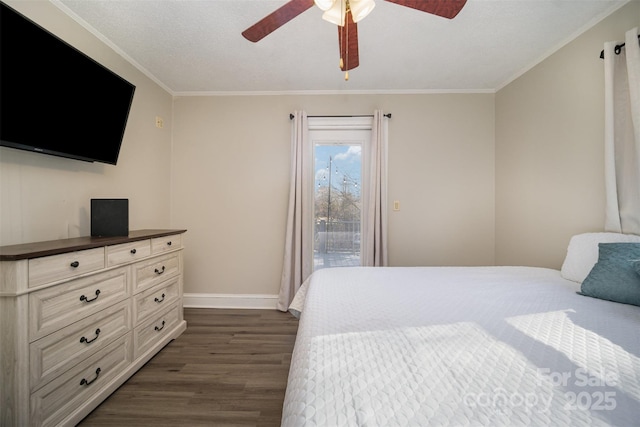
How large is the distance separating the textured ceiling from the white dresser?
164cm

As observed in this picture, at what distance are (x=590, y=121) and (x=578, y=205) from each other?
0.63m

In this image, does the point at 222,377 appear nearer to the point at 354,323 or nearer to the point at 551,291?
the point at 354,323

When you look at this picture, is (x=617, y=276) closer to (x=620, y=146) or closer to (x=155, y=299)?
(x=620, y=146)

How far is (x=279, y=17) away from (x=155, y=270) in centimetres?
199

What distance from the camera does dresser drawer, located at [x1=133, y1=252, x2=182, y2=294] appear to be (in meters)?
1.88

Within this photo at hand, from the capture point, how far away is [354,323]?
102 cm

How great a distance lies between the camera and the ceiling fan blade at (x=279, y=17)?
1.26 meters

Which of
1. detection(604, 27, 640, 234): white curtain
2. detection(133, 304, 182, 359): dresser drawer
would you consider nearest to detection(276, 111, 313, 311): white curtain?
detection(133, 304, 182, 359): dresser drawer

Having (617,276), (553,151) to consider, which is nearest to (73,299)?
(617,276)

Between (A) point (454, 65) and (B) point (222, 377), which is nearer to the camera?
(B) point (222, 377)

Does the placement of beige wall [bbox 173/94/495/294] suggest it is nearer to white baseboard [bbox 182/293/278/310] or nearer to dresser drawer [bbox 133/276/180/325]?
white baseboard [bbox 182/293/278/310]

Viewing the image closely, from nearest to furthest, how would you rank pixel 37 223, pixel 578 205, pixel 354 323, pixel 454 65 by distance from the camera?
pixel 354 323, pixel 37 223, pixel 578 205, pixel 454 65

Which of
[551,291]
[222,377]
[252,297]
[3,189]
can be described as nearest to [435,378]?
[551,291]

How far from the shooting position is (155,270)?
2.07 m
